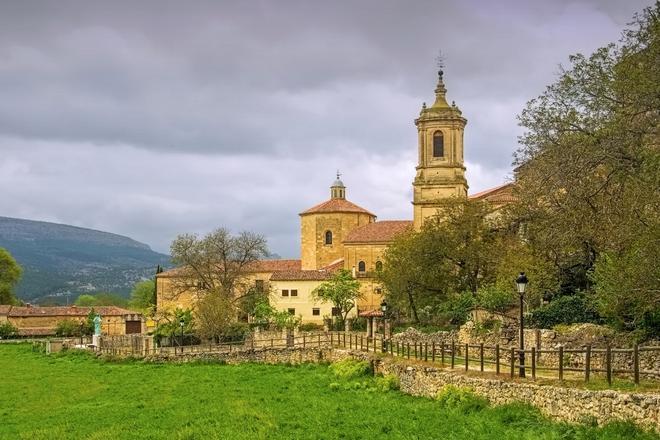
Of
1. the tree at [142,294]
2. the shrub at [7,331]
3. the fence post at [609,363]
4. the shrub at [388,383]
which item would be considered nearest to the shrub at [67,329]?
the shrub at [7,331]

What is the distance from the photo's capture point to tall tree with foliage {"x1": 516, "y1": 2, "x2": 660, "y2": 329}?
25609 millimetres

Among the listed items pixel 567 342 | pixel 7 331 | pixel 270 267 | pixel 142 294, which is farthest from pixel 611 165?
pixel 142 294

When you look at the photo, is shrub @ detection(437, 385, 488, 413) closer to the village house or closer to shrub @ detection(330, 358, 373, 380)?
shrub @ detection(330, 358, 373, 380)

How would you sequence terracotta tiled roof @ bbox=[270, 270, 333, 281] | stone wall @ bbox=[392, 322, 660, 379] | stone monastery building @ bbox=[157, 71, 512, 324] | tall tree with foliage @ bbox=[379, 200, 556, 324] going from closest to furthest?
stone wall @ bbox=[392, 322, 660, 379] → tall tree with foliage @ bbox=[379, 200, 556, 324] → stone monastery building @ bbox=[157, 71, 512, 324] → terracotta tiled roof @ bbox=[270, 270, 333, 281]

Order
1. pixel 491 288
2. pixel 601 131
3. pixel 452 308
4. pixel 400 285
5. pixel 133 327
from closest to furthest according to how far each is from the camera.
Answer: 1. pixel 601 131
2. pixel 491 288
3. pixel 452 308
4. pixel 400 285
5. pixel 133 327

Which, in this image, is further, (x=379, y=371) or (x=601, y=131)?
(x=379, y=371)

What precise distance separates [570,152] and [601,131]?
112cm

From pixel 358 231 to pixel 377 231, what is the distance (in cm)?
202

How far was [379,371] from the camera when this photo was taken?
112ft

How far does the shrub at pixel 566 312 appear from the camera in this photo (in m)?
37.6

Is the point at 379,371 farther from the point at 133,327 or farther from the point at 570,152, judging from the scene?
the point at 133,327

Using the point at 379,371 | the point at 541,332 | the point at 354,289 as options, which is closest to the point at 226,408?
the point at 379,371

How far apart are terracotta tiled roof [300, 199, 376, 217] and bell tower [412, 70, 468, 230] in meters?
13.4

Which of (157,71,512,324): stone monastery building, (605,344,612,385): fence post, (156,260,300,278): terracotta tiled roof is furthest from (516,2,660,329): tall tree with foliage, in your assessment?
(156,260,300,278): terracotta tiled roof
